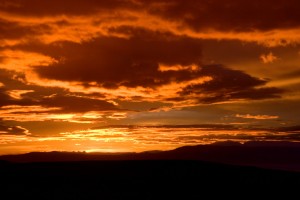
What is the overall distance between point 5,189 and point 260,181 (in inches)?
1001

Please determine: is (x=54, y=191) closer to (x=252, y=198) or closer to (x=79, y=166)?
(x=252, y=198)

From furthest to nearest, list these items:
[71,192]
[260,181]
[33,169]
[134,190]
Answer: [33,169]
[260,181]
[134,190]
[71,192]

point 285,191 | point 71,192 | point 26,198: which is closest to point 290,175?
point 285,191

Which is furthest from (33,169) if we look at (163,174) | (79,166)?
(163,174)

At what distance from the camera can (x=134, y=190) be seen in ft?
122

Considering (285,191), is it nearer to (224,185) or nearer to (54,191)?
(224,185)

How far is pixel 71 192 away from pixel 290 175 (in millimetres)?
28561

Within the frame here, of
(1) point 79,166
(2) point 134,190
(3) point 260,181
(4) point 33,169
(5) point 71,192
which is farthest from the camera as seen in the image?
(1) point 79,166

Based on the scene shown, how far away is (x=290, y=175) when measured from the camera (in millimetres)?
51938

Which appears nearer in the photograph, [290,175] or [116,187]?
[116,187]

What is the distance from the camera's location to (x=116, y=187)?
126ft

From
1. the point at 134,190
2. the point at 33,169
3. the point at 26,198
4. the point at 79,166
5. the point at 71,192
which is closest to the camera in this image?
the point at 26,198

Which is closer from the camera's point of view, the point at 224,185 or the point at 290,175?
the point at 224,185

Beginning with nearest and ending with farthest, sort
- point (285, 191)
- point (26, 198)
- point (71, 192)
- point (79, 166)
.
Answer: point (26, 198) → point (71, 192) → point (285, 191) → point (79, 166)
